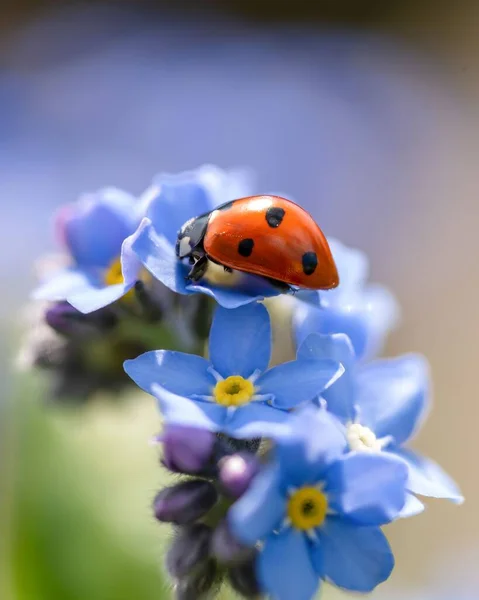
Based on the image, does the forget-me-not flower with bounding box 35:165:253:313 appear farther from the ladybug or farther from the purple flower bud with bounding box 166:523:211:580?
the purple flower bud with bounding box 166:523:211:580

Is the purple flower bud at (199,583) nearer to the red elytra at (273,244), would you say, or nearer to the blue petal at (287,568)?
the blue petal at (287,568)

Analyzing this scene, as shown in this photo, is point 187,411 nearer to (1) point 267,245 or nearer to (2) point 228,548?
(2) point 228,548

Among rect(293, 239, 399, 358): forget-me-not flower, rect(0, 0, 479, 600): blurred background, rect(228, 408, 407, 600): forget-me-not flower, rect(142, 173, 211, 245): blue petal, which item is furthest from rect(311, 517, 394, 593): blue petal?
rect(0, 0, 479, 600): blurred background

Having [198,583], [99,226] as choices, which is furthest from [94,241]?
[198,583]

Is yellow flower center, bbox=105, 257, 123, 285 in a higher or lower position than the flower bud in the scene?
higher

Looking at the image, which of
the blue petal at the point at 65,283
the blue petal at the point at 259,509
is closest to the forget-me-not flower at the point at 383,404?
the blue petal at the point at 259,509

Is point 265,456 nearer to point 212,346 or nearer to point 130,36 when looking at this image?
point 212,346
